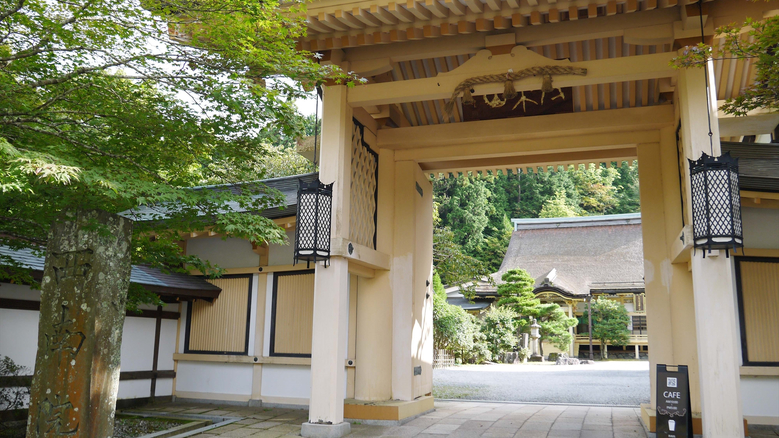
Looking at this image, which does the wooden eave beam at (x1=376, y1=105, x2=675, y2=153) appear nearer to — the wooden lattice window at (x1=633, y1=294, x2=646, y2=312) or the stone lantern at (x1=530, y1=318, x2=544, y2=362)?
the stone lantern at (x1=530, y1=318, x2=544, y2=362)

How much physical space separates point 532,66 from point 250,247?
15.8 ft

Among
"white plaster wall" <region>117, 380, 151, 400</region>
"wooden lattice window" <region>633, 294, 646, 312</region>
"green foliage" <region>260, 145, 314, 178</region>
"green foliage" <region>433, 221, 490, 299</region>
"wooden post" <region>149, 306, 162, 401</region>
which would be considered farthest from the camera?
"wooden lattice window" <region>633, 294, 646, 312</region>

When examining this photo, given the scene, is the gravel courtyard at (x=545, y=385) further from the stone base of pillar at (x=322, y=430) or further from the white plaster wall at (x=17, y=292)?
the white plaster wall at (x=17, y=292)

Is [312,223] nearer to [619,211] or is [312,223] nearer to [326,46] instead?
[326,46]

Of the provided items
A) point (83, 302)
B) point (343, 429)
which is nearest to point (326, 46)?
point (83, 302)

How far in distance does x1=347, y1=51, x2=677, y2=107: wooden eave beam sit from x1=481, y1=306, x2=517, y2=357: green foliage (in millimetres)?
13523

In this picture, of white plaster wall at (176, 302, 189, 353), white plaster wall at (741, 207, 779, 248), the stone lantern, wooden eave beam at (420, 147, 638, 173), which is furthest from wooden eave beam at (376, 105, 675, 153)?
the stone lantern

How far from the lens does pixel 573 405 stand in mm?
8383

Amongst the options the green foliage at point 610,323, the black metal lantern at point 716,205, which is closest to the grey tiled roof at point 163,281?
the black metal lantern at point 716,205

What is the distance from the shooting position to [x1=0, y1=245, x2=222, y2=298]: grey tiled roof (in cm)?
666

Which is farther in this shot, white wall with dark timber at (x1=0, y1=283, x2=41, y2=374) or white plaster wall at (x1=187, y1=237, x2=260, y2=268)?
white plaster wall at (x1=187, y1=237, x2=260, y2=268)

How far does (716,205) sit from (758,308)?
2598mm

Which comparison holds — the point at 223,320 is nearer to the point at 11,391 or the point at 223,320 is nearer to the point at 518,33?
the point at 11,391

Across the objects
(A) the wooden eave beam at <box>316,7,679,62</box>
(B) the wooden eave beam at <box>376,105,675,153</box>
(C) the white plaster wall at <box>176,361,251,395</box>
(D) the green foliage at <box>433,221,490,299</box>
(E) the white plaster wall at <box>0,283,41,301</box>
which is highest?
(A) the wooden eave beam at <box>316,7,679,62</box>
